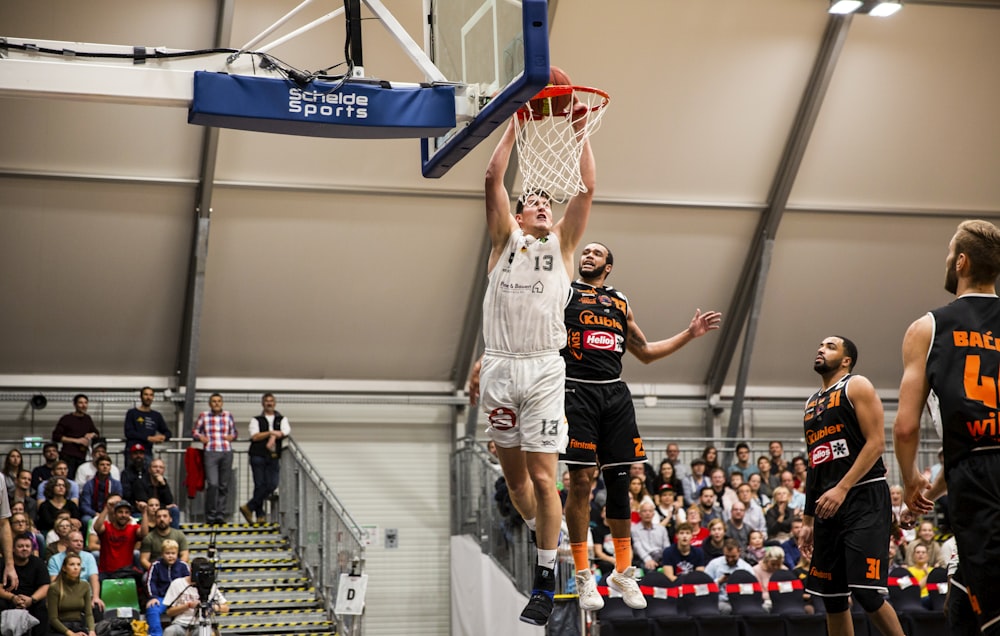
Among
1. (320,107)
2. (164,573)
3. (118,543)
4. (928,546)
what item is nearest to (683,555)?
(928,546)

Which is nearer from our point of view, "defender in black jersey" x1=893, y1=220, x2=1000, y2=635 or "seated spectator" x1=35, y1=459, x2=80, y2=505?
"defender in black jersey" x1=893, y1=220, x2=1000, y2=635

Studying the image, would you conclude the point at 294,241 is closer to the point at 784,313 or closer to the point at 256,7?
the point at 256,7

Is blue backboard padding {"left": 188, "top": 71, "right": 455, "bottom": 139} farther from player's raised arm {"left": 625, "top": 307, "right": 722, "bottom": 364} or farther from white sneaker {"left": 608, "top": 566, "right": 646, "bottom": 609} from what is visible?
white sneaker {"left": 608, "top": 566, "right": 646, "bottom": 609}

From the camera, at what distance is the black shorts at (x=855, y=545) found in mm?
7895

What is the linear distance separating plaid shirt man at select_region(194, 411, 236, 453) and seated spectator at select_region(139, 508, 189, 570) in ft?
9.28

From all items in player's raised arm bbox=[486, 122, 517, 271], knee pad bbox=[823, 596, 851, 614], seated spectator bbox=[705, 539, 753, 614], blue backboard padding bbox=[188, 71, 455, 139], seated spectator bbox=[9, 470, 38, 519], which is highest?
blue backboard padding bbox=[188, 71, 455, 139]

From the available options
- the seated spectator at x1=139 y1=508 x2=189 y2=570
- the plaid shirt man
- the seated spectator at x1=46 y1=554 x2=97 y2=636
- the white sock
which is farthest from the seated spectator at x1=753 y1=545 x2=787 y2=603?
the plaid shirt man

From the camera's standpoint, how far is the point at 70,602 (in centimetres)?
1337

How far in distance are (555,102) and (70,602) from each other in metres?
9.11

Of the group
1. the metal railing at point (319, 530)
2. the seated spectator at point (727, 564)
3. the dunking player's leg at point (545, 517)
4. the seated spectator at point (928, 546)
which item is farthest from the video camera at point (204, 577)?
the seated spectator at point (928, 546)

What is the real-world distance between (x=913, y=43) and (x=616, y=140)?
499 cm

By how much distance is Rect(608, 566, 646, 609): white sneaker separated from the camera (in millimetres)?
7938

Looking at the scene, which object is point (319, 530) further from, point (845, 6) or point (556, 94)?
point (556, 94)

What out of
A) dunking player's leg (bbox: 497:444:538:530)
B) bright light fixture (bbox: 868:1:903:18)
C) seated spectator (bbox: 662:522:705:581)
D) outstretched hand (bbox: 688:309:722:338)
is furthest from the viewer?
bright light fixture (bbox: 868:1:903:18)
